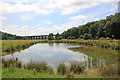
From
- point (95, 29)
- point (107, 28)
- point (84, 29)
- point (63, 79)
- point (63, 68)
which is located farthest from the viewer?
point (84, 29)

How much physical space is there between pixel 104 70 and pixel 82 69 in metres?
1.13

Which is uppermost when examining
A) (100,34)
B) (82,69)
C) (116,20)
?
(116,20)

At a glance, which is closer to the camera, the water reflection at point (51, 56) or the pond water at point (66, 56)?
the pond water at point (66, 56)

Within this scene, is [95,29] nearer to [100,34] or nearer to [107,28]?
[100,34]

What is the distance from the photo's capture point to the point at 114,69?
17.0 ft

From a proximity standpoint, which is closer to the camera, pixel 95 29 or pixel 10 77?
pixel 10 77

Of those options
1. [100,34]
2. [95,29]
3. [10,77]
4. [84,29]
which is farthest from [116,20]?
[10,77]

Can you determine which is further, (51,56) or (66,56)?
(51,56)

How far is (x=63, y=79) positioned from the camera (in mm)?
4461

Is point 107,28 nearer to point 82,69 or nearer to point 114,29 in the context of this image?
point 114,29

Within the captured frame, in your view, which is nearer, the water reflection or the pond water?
the pond water

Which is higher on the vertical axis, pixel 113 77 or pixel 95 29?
pixel 95 29

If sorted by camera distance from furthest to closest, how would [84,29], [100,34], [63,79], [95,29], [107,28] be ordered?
[84,29] → [95,29] → [100,34] → [107,28] → [63,79]

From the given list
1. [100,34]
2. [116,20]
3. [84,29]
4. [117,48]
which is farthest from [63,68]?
[84,29]
